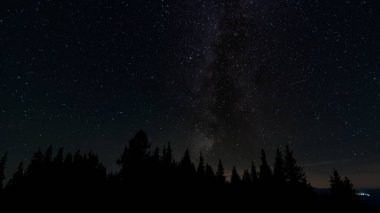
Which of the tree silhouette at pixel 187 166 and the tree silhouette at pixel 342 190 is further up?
the tree silhouette at pixel 187 166

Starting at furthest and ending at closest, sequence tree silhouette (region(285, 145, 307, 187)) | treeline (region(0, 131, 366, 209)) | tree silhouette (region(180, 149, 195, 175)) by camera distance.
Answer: tree silhouette (region(180, 149, 195, 175)) < tree silhouette (region(285, 145, 307, 187)) < treeline (region(0, 131, 366, 209))

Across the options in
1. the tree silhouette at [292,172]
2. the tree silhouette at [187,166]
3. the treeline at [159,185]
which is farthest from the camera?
the tree silhouette at [187,166]

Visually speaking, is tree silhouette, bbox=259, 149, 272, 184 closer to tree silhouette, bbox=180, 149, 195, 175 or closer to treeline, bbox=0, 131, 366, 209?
treeline, bbox=0, 131, 366, 209

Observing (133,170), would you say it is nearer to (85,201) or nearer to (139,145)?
(139,145)

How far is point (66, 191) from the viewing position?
34344mm

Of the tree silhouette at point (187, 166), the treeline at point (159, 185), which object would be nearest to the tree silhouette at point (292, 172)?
the treeline at point (159, 185)

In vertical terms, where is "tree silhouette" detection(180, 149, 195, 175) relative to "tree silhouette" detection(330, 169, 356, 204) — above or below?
above

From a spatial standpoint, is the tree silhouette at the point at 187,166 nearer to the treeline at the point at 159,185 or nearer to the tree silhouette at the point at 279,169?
the treeline at the point at 159,185

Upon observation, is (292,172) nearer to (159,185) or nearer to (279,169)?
(279,169)

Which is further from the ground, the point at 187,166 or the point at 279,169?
the point at 187,166

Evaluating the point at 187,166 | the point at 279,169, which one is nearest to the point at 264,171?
the point at 279,169

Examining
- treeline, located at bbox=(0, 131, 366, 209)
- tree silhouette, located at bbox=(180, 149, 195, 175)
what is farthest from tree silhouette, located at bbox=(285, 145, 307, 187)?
tree silhouette, located at bbox=(180, 149, 195, 175)

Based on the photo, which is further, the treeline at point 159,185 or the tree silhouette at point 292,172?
the tree silhouette at point 292,172

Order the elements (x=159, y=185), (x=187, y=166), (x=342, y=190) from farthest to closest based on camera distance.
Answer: (x=187, y=166) < (x=342, y=190) < (x=159, y=185)
